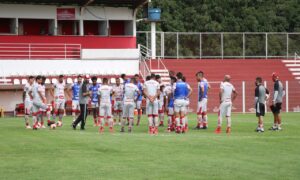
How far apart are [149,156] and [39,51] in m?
34.6

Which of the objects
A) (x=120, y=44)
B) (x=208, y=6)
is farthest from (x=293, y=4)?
(x=120, y=44)

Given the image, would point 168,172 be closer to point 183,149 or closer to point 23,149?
point 183,149

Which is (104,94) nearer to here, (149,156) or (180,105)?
(180,105)

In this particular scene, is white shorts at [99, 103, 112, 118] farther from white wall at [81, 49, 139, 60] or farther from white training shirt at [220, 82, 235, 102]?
white wall at [81, 49, 139, 60]

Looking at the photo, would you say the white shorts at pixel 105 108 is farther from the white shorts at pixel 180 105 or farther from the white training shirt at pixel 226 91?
the white training shirt at pixel 226 91

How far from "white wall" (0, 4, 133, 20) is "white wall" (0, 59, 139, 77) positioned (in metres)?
4.75

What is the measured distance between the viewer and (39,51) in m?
54.1

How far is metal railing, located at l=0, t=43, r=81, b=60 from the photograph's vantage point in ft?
174

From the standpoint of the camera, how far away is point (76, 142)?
24641 millimetres

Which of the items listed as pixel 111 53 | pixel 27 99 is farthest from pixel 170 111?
pixel 111 53

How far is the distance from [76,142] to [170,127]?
737 centimetres

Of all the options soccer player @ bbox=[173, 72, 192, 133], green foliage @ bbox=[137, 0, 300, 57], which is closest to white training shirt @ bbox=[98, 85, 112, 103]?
soccer player @ bbox=[173, 72, 192, 133]

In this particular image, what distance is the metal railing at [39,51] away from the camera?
174 ft

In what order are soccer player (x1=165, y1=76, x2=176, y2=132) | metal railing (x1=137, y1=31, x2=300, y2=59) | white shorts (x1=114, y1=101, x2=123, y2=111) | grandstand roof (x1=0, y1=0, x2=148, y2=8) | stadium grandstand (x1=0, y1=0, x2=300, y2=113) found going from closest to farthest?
soccer player (x1=165, y1=76, x2=176, y2=132) → white shorts (x1=114, y1=101, x2=123, y2=111) → stadium grandstand (x1=0, y1=0, x2=300, y2=113) → grandstand roof (x1=0, y1=0, x2=148, y2=8) → metal railing (x1=137, y1=31, x2=300, y2=59)
